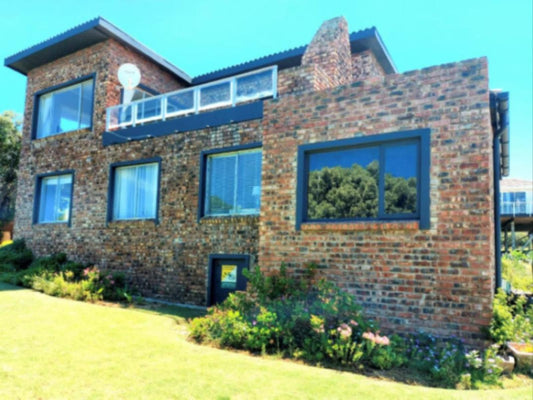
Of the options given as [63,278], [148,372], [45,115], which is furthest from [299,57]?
[148,372]

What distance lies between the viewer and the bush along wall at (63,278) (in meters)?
10.6

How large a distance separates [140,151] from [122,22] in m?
4.71

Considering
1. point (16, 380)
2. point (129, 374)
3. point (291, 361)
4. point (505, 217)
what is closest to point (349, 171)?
point (291, 361)

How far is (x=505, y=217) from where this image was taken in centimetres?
2780

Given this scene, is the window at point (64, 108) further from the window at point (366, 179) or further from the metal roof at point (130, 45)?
the window at point (366, 179)

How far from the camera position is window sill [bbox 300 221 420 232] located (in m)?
6.65

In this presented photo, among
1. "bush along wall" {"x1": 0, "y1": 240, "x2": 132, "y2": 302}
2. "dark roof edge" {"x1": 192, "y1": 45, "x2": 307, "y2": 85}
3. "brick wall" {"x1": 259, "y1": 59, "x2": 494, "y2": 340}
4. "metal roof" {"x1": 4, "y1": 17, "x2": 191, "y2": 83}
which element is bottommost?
"bush along wall" {"x1": 0, "y1": 240, "x2": 132, "y2": 302}

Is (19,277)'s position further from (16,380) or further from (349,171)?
(349,171)

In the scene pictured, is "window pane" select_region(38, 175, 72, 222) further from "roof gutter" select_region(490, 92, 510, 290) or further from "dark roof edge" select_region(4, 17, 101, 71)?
"roof gutter" select_region(490, 92, 510, 290)

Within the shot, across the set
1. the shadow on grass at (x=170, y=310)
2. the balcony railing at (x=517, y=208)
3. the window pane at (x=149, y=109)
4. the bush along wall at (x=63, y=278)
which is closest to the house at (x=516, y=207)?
the balcony railing at (x=517, y=208)

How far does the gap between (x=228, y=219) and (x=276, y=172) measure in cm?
292

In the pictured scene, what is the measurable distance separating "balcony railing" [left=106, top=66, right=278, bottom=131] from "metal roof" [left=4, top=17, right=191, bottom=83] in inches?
94.4

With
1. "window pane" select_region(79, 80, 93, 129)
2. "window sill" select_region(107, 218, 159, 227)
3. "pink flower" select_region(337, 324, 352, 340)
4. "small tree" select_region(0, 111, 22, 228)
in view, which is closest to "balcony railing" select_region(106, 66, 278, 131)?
"window pane" select_region(79, 80, 93, 129)

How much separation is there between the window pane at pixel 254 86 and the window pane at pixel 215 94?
38 cm
